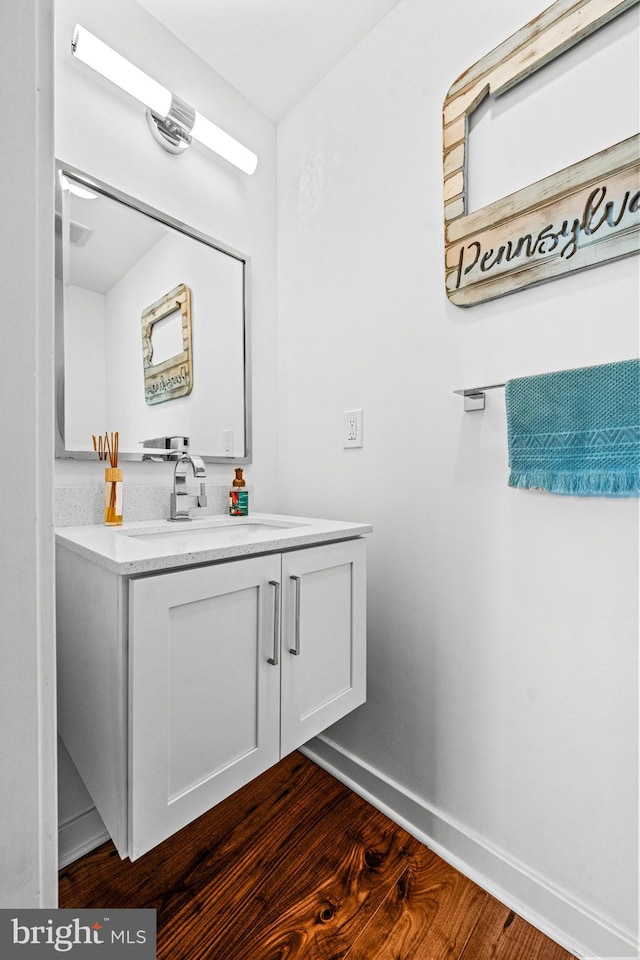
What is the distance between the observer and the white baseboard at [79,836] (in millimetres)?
1136

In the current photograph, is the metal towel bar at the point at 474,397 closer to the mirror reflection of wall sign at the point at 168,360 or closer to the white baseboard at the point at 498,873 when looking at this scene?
the mirror reflection of wall sign at the point at 168,360

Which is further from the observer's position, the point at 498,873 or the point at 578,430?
the point at 498,873

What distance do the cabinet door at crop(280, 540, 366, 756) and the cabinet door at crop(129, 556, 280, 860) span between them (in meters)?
0.04

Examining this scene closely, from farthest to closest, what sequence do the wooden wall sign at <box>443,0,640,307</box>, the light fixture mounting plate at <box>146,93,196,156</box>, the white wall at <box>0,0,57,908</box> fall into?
the light fixture mounting plate at <box>146,93,196,156</box> → the wooden wall sign at <box>443,0,640,307</box> → the white wall at <box>0,0,57,908</box>

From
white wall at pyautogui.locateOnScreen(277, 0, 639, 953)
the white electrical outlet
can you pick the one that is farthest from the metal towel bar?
the white electrical outlet

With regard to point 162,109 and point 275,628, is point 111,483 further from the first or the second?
point 162,109

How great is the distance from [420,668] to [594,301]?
3.26 feet

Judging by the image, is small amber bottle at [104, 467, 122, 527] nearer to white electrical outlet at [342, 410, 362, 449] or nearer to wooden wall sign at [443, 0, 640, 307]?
white electrical outlet at [342, 410, 362, 449]

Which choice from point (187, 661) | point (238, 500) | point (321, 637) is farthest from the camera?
point (238, 500)

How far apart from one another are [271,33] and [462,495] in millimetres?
1516

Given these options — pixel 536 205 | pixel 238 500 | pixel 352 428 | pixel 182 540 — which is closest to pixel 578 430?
pixel 536 205

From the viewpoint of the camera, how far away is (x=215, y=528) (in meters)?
1.34

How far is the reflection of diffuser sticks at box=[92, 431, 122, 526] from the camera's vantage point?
1.20 meters

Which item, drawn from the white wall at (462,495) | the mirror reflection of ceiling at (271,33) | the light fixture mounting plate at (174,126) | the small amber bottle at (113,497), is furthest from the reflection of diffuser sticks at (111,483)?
the mirror reflection of ceiling at (271,33)
